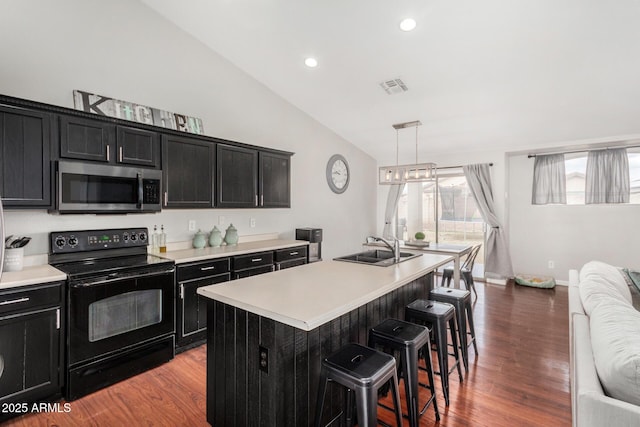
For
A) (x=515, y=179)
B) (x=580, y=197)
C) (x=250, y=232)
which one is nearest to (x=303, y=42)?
(x=250, y=232)

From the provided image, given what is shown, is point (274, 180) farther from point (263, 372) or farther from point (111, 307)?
point (263, 372)

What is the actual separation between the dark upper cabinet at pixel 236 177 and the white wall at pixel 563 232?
4672 mm

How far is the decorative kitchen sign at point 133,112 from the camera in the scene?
276 cm

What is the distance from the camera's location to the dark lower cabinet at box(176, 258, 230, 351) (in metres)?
2.91

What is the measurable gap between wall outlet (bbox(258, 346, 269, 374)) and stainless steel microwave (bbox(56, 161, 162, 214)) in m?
1.94

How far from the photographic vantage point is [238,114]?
4094 millimetres

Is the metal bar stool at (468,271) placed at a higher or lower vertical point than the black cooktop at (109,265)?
lower

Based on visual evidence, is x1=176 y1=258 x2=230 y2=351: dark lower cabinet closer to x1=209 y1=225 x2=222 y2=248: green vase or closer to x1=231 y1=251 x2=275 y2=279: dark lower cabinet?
x1=231 y1=251 x2=275 y2=279: dark lower cabinet

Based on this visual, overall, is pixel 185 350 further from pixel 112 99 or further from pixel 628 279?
pixel 628 279

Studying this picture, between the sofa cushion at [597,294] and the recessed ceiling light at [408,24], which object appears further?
the recessed ceiling light at [408,24]

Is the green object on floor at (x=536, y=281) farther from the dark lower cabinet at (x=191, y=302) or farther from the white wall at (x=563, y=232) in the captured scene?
the dark lower cabinet at (x=191, y=302)

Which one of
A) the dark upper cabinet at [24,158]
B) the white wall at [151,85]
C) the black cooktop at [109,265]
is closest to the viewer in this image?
the dark upper cabinet at [24,158]

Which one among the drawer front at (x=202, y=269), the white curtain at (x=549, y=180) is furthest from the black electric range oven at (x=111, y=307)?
the white curtain at (x=549, y=180)

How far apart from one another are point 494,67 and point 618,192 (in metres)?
3.41
